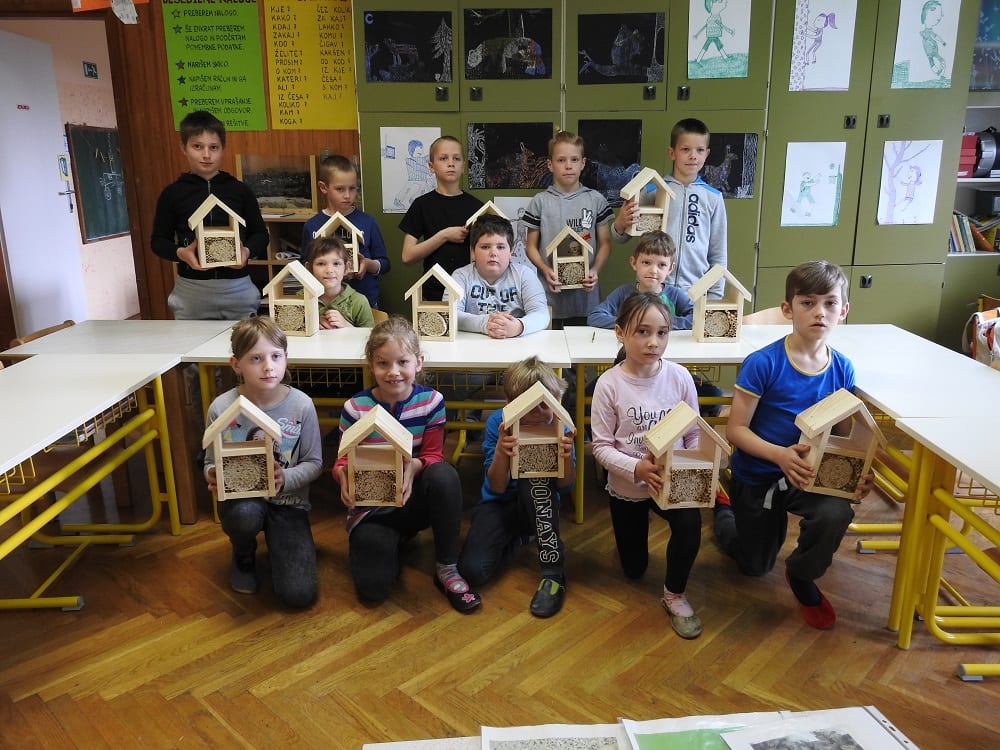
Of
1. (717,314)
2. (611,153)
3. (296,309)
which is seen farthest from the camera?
(611,153)

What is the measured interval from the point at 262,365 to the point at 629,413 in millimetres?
1075

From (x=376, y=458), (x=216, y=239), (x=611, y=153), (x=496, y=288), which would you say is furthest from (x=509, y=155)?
(x=376, y=458)

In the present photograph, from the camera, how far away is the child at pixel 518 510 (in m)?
2.29

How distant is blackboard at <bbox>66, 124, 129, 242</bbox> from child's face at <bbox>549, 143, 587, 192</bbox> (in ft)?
12.1

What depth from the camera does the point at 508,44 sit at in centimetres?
389

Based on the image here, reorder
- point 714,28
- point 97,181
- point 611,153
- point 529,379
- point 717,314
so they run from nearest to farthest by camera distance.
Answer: point 529,379 → point 717,314 → point 714,28 → point 611,153 → point 97,181

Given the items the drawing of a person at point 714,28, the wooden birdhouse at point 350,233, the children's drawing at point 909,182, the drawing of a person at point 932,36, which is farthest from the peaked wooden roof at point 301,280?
the drawing of a person at point 932,36

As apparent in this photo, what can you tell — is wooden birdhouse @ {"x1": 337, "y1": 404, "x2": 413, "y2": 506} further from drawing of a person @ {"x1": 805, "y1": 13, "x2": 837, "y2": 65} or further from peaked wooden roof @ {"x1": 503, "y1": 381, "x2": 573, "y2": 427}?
drawing of a person @ {"x1": 805, "y1": 13, "x2": 837, "y2": 65}

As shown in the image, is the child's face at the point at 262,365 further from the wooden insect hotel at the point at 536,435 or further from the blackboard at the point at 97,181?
the blackboard at the point at 97,181

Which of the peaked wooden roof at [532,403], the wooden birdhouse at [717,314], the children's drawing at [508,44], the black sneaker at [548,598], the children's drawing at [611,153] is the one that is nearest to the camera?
the peaked wooden roof at [532,403]

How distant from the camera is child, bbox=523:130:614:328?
335cm

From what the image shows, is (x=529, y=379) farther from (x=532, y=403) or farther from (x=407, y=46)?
(x=407, y=46)

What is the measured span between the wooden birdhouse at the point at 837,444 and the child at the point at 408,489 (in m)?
1.00

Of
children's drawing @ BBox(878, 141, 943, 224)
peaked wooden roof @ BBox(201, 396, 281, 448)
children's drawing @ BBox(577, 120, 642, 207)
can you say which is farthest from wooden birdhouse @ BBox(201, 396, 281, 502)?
children's drawing @ BBox(878, 141, 943, 224)
